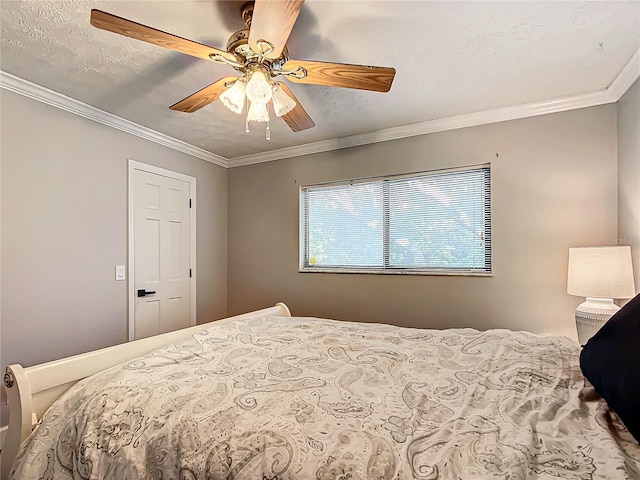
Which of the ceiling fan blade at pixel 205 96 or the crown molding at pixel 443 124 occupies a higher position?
the crown molding at pixel 443 124

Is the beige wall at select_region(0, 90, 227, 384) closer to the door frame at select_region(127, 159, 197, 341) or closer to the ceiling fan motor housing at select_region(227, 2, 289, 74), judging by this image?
the door frame at select_region(127, 159, 197, 341)

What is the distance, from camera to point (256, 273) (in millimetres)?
3924

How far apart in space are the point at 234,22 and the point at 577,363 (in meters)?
2.23

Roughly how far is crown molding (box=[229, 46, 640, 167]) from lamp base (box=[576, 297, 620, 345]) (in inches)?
56.2

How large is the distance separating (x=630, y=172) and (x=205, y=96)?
275 cm

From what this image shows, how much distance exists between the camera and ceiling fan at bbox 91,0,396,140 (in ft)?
4.37

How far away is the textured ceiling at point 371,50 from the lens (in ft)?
5.41

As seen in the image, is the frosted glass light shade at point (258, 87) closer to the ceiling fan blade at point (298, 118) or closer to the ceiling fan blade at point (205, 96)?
the ceiling fan blade at point (205, 96)

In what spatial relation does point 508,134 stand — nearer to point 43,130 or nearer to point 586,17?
point 586,17

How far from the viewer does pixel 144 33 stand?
1394 mm

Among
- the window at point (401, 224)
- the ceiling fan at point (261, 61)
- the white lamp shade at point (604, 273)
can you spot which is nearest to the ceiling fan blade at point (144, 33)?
the ceiling fan at point (261, 61)

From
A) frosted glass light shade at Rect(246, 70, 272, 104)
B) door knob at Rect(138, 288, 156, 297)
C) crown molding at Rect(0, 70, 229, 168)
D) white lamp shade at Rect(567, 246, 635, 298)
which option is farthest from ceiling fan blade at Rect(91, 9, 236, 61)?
white lamp shade at Rect(567, 246, 635, 298)

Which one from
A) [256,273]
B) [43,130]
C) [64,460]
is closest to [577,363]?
[64,460]

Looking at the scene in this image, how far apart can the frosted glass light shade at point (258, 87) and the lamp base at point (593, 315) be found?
2.38 meters
